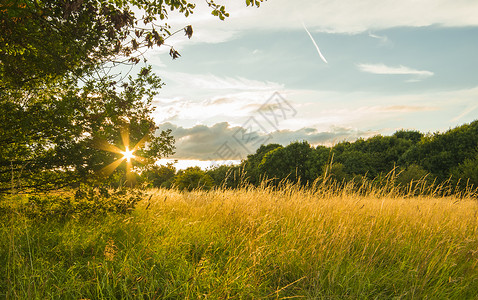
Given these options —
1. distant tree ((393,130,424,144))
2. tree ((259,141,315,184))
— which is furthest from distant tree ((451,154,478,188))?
distant tree ((393,130,424,144))

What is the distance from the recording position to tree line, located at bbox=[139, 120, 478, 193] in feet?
73.9

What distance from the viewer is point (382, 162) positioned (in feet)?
111

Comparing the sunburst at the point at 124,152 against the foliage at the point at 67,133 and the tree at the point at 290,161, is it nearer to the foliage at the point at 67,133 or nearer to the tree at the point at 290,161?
the foliage at the point at 67,133

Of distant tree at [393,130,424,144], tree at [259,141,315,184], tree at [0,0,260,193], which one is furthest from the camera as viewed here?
distant tree at [393,130,424,144]

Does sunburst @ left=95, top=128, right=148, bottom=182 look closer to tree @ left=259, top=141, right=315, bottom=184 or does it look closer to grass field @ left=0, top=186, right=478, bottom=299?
grass field @ left=0, top=186, right=478, bottom=299

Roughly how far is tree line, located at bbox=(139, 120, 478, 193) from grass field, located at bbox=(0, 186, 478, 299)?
15278 mm

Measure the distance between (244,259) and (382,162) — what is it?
35094mm

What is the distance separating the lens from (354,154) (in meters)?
33.2

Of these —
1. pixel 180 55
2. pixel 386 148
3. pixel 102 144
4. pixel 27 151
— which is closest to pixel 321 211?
pixel 180 55

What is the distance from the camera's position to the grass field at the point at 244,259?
9.51ft

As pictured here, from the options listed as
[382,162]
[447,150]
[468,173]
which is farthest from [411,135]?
[468,173]

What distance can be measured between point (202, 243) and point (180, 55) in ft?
9.53

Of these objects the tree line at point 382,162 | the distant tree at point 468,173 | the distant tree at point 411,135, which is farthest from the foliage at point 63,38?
the distant tree at point 411,135

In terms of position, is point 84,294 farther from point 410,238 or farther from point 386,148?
point 386,148
